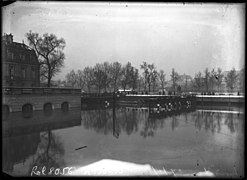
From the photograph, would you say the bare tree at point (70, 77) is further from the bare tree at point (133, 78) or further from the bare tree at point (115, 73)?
the bare tree at point (133, 78)

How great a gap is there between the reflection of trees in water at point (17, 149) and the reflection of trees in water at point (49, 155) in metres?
0.18

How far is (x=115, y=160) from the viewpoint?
359 centimetres

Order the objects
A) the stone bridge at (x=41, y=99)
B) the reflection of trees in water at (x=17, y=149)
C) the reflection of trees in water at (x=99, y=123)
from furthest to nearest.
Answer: the stone bridge at (x=41, y=99), the reflection of trees in water at (x=99, y=123), the reflection of trees in water at (x=17, y=149)

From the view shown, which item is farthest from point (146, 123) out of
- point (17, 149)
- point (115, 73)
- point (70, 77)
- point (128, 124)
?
point (115, 73)

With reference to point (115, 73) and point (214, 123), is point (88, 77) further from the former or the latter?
point (214, 123)

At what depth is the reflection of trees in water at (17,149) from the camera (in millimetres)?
3146

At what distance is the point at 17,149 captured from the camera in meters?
4.39

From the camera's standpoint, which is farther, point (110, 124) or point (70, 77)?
point (70, 77)

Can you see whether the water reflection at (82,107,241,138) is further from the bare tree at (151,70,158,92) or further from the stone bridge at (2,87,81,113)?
the bare tree at (151,70,158,92)

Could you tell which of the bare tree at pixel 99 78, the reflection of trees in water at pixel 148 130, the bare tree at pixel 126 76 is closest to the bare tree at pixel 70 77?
the bare tree at pixel 99 78

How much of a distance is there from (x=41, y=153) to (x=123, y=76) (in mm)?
18627

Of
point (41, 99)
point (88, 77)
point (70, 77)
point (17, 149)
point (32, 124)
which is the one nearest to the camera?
point (17, 149)


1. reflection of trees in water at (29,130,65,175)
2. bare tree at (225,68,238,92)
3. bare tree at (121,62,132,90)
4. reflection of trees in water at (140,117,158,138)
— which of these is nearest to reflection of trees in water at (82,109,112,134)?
reflection of trees in water at (140,117,158,138)

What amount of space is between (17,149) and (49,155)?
112cm
